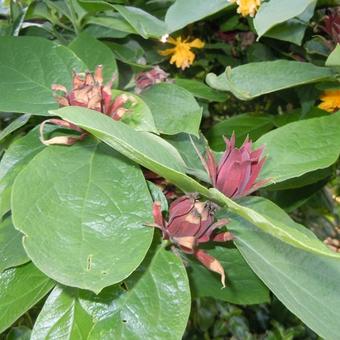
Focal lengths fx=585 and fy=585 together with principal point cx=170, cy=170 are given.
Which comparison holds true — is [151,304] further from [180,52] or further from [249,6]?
[180,52]

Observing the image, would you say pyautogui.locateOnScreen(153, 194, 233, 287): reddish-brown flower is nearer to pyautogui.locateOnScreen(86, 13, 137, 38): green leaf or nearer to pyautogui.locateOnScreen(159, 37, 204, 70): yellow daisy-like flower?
pyautogui.locateOnScreen(86, 13, 137, 38): green leaf

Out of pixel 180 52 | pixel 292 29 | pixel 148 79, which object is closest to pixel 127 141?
pixel 148 79

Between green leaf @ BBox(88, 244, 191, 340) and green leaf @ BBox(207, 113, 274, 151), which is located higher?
green leaf @ BBox(88, 244, 191, 340)

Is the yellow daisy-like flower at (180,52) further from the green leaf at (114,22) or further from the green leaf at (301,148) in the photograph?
the green leaf at (301,148)

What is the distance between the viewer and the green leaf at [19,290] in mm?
468

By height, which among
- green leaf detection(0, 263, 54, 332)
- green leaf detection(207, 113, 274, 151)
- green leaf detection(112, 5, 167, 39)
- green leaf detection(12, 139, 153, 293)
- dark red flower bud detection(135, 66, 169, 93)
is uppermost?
green leaf detection(112, 5, 167, 39)

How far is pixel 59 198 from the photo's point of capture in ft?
1.34

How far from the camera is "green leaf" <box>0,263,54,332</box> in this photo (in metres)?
0.47

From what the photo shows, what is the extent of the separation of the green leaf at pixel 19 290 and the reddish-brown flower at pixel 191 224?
0.11 m

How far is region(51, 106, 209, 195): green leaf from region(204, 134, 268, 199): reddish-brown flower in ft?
0.09

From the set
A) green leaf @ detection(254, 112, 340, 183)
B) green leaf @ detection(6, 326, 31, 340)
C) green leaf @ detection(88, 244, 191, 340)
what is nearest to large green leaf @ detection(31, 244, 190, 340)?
green leaf @ detection(88, 244, 191, 340)

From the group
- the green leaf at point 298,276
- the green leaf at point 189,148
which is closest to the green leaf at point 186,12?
the green leaf at point 189,148

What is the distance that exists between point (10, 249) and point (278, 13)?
11.8 inches

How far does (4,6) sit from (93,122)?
497mm
